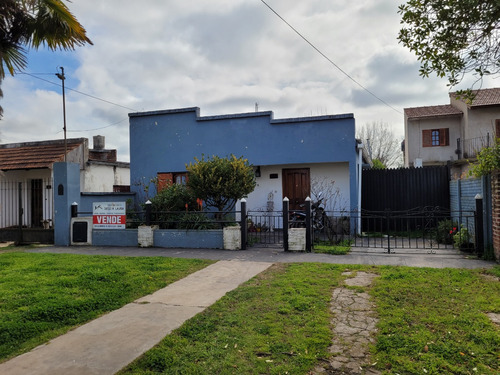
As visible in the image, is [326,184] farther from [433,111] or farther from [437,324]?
[433,111]

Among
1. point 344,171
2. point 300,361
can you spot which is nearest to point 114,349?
point 300,361

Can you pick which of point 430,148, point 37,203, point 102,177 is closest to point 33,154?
point 37,203

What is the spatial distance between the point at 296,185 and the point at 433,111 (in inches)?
778

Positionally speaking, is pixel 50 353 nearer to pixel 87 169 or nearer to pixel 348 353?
pixel 348 353

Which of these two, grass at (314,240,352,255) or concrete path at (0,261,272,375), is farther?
grass at (314,240,352,255)

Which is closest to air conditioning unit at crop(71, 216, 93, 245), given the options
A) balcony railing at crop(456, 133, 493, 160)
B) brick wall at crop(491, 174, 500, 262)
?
brick wall at crop(491, 174, 500, 262)

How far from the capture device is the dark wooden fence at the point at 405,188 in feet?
43.8

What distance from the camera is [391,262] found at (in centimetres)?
791

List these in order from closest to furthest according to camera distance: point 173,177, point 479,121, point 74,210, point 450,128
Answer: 1. point 74,210
2. point 173,177
3. point 479,121
4. point 450,128

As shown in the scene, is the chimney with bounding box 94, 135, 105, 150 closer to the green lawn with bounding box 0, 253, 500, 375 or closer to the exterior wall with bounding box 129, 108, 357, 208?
the exterior wall with bounding box 129, 108, 357, 208

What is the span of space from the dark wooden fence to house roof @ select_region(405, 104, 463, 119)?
16.1 meters

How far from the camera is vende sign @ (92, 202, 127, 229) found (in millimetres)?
11070

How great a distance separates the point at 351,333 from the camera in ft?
13.6

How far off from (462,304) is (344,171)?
27.7 feet
